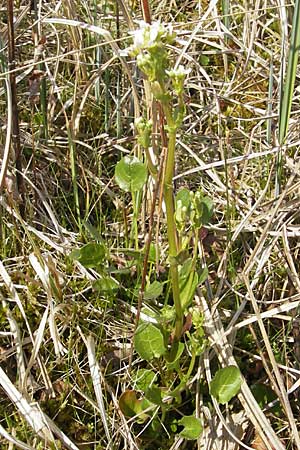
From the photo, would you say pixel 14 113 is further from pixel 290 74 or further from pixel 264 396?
pixel 264 396

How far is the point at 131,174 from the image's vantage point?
1.39m

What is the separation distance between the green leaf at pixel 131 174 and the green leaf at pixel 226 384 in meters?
0.37

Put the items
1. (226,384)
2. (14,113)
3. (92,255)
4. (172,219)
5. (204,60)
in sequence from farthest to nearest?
(204,60), (14,113), (92,255), (226,384), (172,219)

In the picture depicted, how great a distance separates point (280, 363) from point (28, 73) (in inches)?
35.8

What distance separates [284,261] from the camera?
1491mm

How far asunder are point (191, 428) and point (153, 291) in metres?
0.24

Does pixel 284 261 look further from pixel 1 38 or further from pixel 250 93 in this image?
pixel 1 38

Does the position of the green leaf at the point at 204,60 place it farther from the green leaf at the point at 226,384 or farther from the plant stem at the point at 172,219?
the green leaf at the point at 226,384

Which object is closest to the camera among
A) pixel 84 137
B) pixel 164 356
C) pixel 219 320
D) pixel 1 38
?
pixel 164 356

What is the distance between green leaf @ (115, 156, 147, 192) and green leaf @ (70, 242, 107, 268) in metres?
0.12

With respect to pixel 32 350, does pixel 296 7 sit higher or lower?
higher

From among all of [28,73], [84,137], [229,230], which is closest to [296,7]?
[229,230]

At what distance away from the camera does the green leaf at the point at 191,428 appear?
123 cm

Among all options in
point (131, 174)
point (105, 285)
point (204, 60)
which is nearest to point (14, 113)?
point (131, 174)
